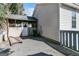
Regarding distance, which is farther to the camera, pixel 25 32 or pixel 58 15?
pixel 25 32

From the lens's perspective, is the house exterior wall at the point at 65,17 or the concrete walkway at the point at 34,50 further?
the house exterior wall at the point at 65,17

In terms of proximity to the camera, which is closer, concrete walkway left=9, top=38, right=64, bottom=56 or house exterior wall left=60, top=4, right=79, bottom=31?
concrete walkway left=9, top=38, right=64, bottom=56

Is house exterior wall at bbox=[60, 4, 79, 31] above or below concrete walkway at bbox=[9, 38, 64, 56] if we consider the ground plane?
above

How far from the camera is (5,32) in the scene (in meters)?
8.76

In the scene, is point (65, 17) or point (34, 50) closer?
point (34, 50)

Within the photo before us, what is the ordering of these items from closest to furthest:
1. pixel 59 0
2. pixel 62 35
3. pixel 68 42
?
pixel 59 0 < pixel 68 42 < pixel 62 35

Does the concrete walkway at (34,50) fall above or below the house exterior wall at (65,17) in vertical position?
below

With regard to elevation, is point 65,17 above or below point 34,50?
above

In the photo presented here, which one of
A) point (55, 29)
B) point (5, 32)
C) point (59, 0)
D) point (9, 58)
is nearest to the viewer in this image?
point (9, 58)

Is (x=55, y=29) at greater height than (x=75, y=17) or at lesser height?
lesser

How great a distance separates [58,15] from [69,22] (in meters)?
0.80

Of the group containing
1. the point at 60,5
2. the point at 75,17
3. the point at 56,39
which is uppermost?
the point at 60,5

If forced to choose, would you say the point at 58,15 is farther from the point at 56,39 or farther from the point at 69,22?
the point at 56,39

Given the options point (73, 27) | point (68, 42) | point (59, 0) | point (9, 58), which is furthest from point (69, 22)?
point (9, 58)
